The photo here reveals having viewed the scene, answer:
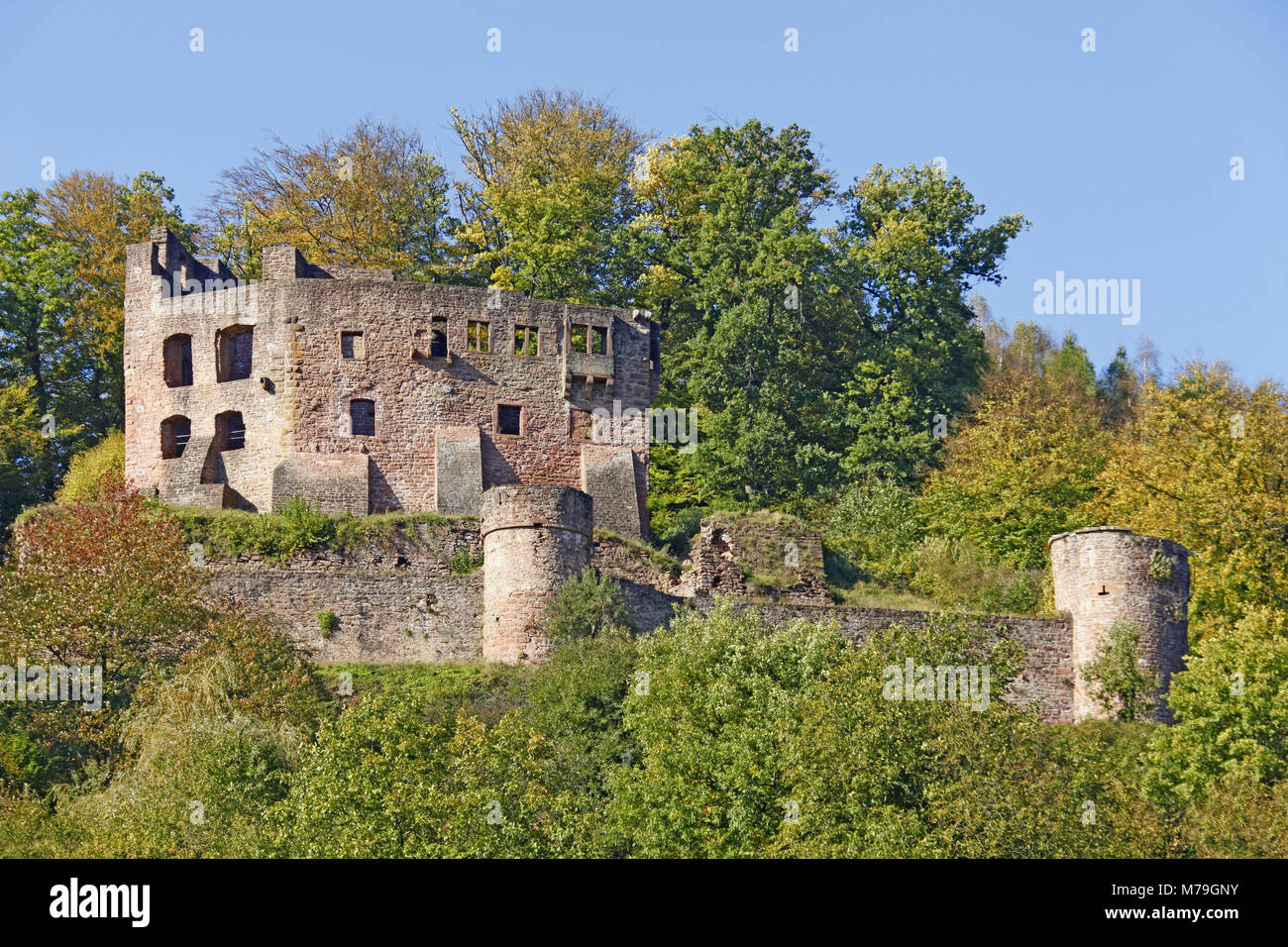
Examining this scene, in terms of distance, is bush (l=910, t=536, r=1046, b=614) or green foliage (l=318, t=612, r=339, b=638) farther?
bush (l=910, t=536, r=1046, b=614)

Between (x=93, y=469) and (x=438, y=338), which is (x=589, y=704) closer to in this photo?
(x=438, y=338)

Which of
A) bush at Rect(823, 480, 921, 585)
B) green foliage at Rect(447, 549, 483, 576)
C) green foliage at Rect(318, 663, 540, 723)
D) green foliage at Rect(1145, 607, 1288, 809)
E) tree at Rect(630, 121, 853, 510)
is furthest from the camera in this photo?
tree at Rect(630, 121, 853, 510)

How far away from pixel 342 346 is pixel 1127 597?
18650mm

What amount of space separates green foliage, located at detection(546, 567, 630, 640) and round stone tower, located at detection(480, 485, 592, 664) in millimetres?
274

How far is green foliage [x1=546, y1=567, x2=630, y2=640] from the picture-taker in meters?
32.5

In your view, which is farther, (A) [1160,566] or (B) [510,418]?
(B) [510,418]

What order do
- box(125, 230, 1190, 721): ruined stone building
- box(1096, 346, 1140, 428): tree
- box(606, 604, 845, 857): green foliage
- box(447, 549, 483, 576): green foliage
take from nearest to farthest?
box(606, 604, 845, 857): green foliage → box(447, 549, 483, 576): green foliage → box(125, 230, 1190, 721): ruined stone building → box(1096, 346, 1140, 428): tree

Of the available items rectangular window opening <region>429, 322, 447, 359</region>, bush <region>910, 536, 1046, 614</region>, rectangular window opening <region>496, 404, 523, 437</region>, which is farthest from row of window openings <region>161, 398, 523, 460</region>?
bush <region>910, 536, 1046, 614</region>

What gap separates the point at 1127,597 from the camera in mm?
34875

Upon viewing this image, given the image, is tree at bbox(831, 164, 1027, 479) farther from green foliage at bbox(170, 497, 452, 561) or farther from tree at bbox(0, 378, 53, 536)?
tree at bbox(0, 378, 53, 536)

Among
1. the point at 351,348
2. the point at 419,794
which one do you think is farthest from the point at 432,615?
the point at 351,348

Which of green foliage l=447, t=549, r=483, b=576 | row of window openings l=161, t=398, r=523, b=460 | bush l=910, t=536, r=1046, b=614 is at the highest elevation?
row of window openings l=161, t=398, r=523, b=460

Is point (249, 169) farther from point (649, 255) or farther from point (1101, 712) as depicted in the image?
point (1101, 712)

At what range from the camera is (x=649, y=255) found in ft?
172
